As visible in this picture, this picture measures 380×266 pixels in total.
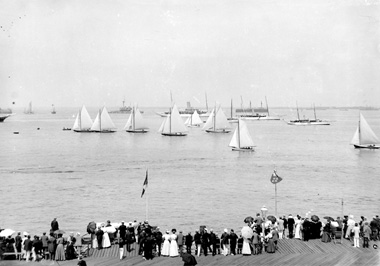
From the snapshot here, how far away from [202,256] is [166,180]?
130 feet

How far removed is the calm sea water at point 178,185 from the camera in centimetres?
3947

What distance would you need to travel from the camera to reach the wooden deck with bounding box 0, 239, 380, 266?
18156mm

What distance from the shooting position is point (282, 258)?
18.7 metres

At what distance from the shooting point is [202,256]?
19.4m

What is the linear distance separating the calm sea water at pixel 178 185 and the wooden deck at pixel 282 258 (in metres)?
14.7

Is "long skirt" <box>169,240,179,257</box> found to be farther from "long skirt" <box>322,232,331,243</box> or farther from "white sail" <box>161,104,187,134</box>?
"white sail" <box>161,104,187,134</box>

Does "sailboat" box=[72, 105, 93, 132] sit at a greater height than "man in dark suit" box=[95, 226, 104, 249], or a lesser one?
greater

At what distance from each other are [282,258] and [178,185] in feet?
120

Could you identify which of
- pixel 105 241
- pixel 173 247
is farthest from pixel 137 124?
pixel 173 247

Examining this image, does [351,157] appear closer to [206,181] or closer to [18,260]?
[206,181]

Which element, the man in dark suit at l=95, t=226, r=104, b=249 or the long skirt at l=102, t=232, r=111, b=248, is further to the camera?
the long skirt at l=102, t=232, r=111, b=248

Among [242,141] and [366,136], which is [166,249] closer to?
[242,141]

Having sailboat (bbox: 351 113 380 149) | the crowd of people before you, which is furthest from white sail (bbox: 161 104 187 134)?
the crowd of people

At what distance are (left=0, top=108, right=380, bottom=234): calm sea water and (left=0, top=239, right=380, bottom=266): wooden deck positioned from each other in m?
14.7
